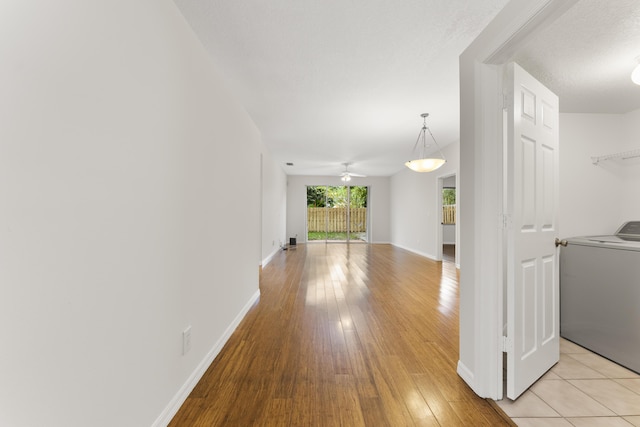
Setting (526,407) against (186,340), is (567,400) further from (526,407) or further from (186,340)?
(186,340)

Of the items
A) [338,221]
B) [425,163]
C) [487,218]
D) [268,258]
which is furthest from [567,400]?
[338,221]

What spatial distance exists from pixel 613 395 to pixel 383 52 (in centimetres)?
279

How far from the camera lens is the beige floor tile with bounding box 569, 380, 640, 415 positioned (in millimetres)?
1484

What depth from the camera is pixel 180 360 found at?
1.48 meters

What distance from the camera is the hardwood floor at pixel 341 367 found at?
138 centimetres

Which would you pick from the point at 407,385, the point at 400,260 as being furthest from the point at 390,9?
the point at 400,260

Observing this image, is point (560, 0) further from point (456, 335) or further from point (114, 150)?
point (456, 335)

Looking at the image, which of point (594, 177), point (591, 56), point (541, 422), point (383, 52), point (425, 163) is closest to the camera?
point (541, 422)

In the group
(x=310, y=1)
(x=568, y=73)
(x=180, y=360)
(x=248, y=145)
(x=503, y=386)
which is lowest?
(x=503, y=386)

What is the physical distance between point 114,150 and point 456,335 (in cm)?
269

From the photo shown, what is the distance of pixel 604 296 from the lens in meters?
2.00

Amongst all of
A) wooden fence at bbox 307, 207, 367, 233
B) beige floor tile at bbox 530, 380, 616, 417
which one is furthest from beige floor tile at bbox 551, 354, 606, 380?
wooden fence at bbox 307, 207, 367, 233

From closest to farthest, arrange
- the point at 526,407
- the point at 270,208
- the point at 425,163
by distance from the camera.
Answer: the point at 526,407 → the point at 425,163 → the point at 270,208

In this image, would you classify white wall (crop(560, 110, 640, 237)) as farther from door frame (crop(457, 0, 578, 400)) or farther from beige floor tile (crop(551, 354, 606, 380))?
door frame (crop(457, 0, 578, 400))
